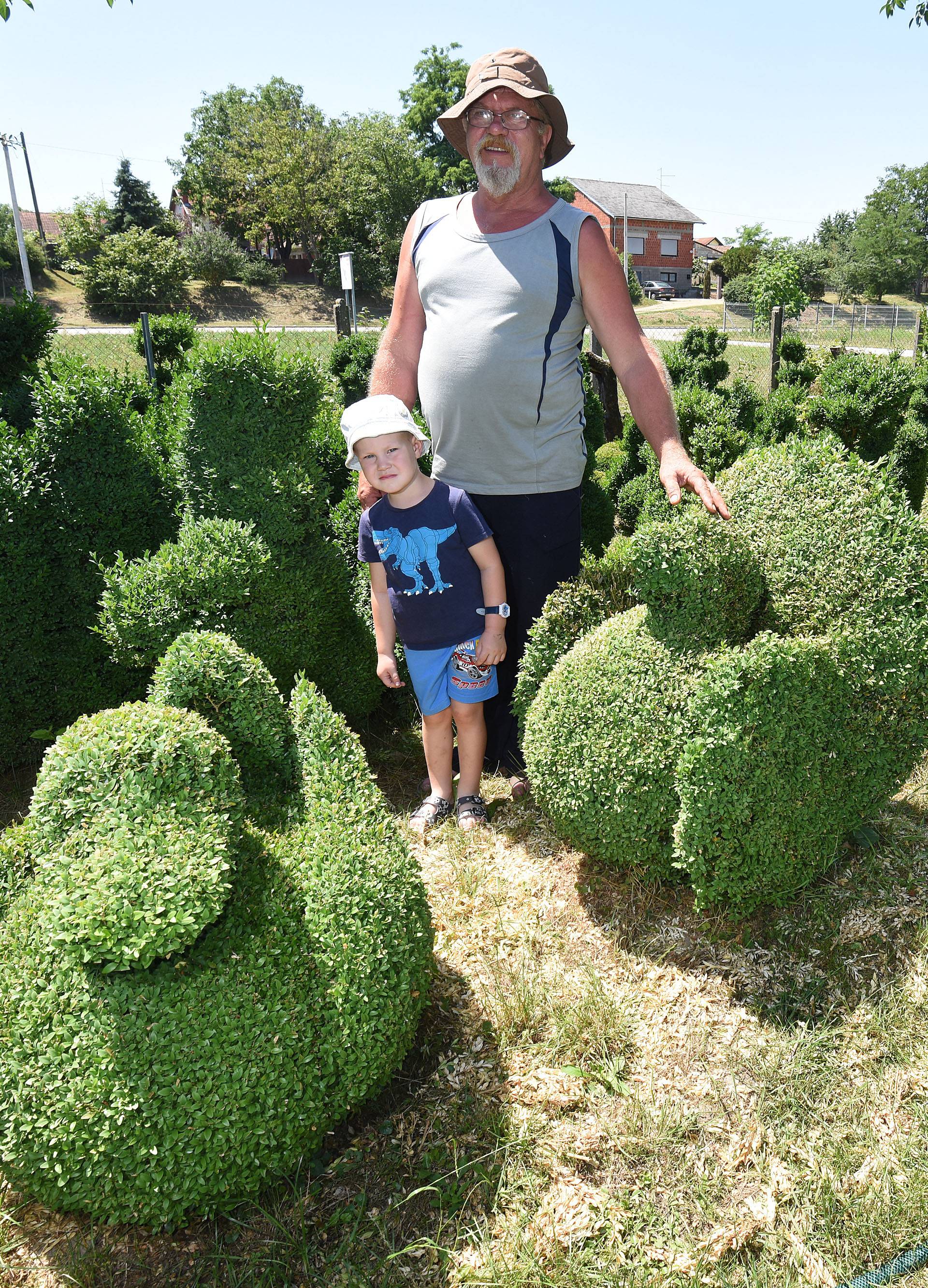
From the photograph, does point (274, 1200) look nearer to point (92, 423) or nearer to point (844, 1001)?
point (844, 1001)

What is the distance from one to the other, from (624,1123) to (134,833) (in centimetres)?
152

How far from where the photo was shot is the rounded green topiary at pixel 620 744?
2.85m

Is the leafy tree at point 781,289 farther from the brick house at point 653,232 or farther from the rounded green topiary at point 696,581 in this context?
the brick house at point 653,232

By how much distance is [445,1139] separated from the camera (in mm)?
2361

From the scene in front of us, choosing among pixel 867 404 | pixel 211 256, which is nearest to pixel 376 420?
pixel 867 404

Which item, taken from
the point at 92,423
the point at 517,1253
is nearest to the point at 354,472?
the point at 92,423

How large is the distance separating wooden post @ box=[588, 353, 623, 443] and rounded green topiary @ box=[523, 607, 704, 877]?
4.99m

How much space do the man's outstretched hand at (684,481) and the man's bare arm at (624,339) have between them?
9 cm

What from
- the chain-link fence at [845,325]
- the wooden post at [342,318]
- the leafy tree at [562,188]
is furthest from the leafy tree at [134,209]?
the wooden post at [342,318]

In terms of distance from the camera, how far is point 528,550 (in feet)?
11.8

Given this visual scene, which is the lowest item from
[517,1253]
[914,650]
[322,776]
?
[517,1253]

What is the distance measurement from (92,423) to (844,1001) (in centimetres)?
377

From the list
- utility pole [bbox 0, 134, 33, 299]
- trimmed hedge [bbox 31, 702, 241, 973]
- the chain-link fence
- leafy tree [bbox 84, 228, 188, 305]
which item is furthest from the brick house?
trimmed hedge [bbox 31, 702, 241, 973]

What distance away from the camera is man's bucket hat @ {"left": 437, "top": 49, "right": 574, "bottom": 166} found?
3137mm
